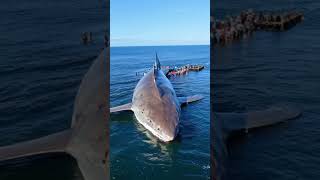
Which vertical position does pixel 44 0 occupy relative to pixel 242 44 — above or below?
above

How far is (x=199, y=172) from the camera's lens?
7.54 meters

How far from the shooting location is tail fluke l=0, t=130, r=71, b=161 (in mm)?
7492

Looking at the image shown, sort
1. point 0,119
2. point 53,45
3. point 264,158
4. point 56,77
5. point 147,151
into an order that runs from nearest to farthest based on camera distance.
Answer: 1. point 264,158
2. point 147,151
3. point 0,119
4. point 56,77
5. point 53,45

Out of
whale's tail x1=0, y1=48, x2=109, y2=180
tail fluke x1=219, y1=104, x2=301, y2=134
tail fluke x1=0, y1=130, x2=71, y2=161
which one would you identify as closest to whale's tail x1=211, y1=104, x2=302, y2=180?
tail fluke x1=219, y1=104, x2=301, y2=134

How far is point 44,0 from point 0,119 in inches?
259

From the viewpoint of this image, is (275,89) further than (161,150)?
Yes

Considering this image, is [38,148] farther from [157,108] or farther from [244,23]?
[244,23]

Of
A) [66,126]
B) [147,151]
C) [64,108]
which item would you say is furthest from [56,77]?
[147,151]

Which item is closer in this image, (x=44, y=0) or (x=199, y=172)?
(x=199, y=172)

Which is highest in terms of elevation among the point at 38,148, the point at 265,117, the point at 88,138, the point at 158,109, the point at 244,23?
the point at 244,23

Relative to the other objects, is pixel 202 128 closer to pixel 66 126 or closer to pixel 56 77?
pixel 66 126

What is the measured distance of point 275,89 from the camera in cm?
929

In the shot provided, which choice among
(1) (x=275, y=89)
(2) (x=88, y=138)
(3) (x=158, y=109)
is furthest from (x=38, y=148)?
(1) (x=275, y=89)

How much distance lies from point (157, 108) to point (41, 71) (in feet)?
12.3
